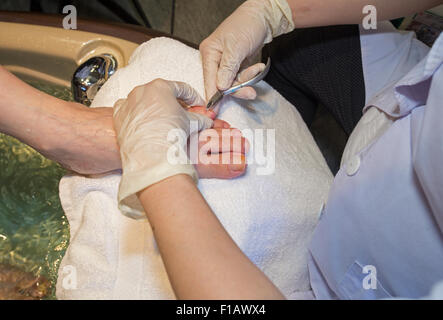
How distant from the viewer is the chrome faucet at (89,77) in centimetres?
97

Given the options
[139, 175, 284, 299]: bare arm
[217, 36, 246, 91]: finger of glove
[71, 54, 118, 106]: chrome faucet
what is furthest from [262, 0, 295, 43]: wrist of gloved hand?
[139, 175, 284, 299]: bare arm

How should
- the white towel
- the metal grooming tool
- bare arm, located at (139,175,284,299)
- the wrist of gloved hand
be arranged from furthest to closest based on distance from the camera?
1. the wrist of gloved hand
2. the metal grooming tool
3. the white towel
4. bare arm, located at (139,175,284,299)

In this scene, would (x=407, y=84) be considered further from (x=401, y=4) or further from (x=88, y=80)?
(x=88, y=80)

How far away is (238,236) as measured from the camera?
2.32 ft

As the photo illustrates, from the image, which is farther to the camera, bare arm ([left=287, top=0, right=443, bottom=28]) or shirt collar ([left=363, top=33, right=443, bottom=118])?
bare arm ([left=287, top=0, right=443, bottom=28])

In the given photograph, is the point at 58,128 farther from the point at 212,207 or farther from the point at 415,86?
the point at 415,86

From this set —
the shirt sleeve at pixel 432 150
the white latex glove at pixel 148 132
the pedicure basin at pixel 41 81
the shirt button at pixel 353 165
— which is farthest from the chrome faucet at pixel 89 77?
the shirt sleeve at pixel 432 150

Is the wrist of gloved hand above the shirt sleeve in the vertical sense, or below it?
above

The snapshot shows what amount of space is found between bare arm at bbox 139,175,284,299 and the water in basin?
442 mm

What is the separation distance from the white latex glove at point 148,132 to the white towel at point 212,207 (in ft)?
0.35

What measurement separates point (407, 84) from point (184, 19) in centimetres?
134

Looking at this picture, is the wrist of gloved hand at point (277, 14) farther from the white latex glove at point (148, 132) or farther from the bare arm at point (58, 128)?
the bare arm at point (58, 128)

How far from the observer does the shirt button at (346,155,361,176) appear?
727 millimetres

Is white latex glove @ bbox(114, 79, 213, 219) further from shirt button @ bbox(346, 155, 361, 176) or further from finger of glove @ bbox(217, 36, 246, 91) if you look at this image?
shirt button @ bbox(346, 155, 361, 176)
